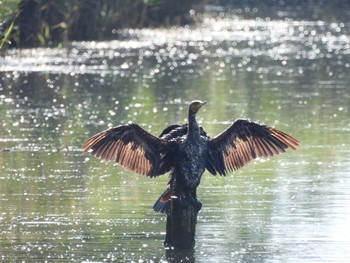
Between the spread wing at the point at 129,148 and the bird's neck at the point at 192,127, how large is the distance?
537 mm

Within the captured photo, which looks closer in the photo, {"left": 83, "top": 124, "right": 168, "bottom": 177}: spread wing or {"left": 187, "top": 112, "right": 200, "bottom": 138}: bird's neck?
{"left": 187, "top": 112, "right": 200, "bottom": 138}: bird's neck

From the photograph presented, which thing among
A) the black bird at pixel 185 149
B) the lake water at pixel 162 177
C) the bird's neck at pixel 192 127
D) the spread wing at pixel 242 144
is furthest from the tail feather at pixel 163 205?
the bird's neck at pixel 192 127

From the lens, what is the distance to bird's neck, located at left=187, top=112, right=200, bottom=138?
33.3ft

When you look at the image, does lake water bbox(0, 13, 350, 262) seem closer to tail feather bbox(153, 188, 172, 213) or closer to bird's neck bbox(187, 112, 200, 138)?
tail feather bbox(153, 188, 172, 213)

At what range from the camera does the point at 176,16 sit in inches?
Result: 1708

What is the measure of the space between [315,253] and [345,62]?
20852 millimetres

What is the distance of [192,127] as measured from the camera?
33.3ft

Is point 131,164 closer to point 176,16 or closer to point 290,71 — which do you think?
point 290,71

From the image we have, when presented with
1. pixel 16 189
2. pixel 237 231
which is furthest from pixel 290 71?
pixel 237 231

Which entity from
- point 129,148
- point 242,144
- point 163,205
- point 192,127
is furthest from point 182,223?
point 242,144

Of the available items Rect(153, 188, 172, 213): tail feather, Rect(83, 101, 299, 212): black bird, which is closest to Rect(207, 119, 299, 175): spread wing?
Rect(83, 101, 299, 212): black bird

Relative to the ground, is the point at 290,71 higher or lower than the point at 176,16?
lower

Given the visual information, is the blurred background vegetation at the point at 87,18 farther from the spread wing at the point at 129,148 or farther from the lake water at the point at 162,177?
the spread wing at the point at 129,148

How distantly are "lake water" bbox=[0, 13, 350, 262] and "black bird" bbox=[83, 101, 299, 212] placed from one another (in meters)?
0.54
